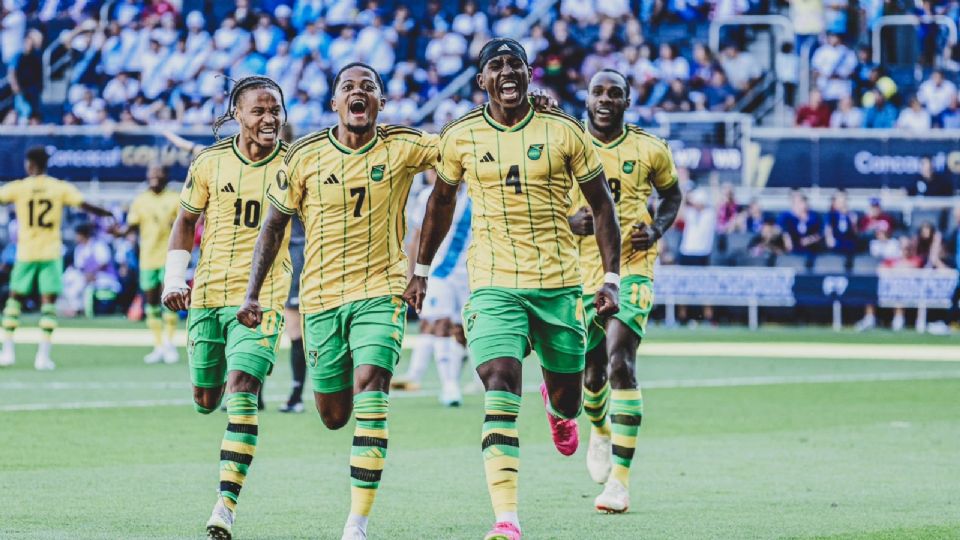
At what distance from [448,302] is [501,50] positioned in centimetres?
842

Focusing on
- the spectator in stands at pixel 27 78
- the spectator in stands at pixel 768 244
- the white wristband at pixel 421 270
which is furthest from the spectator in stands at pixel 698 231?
the white wristband at pixel 421 270

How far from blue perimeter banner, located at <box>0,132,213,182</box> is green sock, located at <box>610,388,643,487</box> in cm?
2228

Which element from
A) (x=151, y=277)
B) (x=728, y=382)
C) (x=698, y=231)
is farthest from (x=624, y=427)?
(x=698, y=231)

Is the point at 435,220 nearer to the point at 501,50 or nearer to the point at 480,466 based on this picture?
the point at 501,50

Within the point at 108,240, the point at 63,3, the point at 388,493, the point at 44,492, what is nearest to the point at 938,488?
the point at 388,493

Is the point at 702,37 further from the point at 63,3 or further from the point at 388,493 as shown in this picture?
the point at 388,493

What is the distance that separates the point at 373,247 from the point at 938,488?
14.3 ft

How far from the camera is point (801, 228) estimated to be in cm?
3036

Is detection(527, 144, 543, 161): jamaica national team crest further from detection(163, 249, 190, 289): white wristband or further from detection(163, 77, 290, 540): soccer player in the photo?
detection(163, 249, 190, 289): white wristband

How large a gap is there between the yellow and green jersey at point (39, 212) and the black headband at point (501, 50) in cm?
1257

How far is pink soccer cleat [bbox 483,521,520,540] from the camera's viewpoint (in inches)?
330

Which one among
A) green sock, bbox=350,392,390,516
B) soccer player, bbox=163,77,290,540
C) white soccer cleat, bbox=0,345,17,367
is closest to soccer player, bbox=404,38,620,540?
green sock, bbox=350,392,390,516

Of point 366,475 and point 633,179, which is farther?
point 633,179

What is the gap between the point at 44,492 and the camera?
10.5 meters
